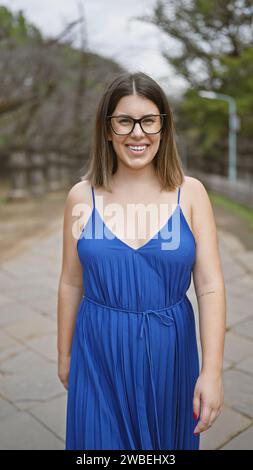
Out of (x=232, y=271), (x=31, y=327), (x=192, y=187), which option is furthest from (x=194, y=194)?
(x=232, y=271)

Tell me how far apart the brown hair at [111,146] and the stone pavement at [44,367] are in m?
1.61

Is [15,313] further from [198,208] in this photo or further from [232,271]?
[198,208]

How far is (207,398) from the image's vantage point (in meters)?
1.50

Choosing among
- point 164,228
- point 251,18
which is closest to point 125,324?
point 164,228

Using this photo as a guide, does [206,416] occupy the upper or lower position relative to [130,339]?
lower

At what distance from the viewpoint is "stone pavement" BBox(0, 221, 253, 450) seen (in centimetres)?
258

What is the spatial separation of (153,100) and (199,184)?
332 millimetres

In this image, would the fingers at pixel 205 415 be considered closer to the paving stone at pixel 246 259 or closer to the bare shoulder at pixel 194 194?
the bare shoulder at pixel 194 194

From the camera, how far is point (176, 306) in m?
1.61

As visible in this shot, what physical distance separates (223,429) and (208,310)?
1.39 metres

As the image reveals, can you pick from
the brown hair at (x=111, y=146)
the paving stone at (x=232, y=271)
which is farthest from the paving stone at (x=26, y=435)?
the paving stone at (x=232, y=271)

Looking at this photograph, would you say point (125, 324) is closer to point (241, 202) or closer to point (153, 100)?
point (153, 100)

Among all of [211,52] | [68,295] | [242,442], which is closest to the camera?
[68,295]

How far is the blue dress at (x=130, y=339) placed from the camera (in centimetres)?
153
